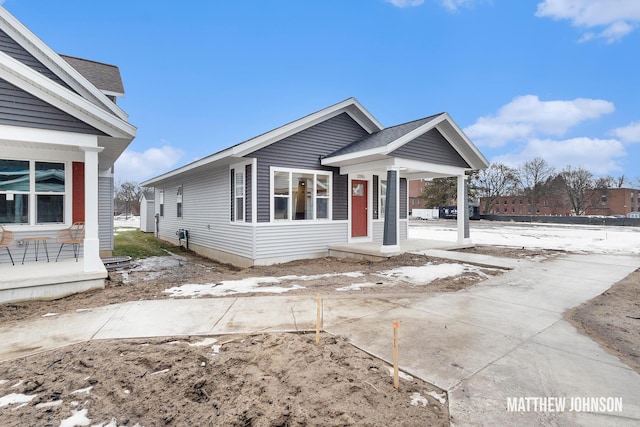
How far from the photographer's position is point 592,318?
476 centimetres

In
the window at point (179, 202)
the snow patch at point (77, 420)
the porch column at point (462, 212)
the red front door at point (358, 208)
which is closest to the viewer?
the snow patch at point (77, 420)

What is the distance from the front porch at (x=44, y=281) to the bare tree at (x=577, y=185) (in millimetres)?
70609

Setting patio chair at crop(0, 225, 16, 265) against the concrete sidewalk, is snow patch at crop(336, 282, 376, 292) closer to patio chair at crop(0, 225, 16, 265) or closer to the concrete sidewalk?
the concrete sidewalk

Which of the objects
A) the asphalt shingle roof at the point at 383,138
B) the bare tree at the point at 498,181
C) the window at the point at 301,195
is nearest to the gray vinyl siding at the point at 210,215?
the window at the point at 301,195

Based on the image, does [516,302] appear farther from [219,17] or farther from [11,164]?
Result: [219,17]

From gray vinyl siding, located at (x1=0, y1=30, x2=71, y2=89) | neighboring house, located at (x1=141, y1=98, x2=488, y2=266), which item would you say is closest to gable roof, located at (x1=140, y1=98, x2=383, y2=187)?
neighboring house, located at (x1=141, y1=98, x2=488, y2=266)

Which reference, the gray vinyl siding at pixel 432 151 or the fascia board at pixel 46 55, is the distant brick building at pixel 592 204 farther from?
the fascia board at pixel 46 55

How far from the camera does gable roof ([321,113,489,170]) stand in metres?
9.35

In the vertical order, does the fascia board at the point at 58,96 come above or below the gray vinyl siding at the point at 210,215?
above

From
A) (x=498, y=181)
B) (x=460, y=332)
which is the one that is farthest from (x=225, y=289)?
(x=498, y=181)

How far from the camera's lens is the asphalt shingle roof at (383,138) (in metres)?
9.78

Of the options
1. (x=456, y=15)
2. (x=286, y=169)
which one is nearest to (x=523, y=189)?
(x=456, y=15)

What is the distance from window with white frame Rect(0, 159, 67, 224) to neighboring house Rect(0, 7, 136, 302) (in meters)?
0.02

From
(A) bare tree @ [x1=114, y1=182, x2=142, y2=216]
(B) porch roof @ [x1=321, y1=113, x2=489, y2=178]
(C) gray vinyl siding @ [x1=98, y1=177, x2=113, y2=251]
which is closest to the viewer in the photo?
(B) porch roof @ [x1=321, y1=113, x2=489, y2=178]
